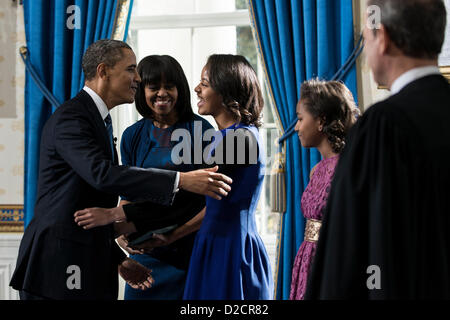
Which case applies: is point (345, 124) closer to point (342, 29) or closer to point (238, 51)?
point (342, 29)

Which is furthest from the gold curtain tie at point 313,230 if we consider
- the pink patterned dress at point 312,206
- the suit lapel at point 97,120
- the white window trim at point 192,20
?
the white window trim at point 192,20

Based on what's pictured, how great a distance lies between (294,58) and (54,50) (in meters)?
1.59

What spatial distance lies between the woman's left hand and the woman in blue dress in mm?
422

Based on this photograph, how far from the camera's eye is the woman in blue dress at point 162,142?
2.22 m

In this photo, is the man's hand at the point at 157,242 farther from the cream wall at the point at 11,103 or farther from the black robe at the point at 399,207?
the cream wall at the point at 11,103

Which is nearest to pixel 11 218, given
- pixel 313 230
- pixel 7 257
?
pixel 7 257

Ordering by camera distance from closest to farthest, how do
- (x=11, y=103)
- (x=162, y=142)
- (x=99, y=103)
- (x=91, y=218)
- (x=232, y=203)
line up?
(x=91, y=218) < (x=232, y=203) < (x=99, y=103) < (x=162, y=142) < (x=11, y=103)

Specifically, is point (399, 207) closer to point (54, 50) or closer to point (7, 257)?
point (54, 50)

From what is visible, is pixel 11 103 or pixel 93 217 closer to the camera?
pixel 93 217

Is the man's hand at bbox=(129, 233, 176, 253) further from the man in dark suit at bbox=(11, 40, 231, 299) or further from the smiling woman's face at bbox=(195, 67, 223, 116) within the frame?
the smiling woman's face at bbox=(195, 67, 223, 116)

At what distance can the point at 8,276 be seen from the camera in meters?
3.19

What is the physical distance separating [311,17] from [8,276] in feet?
8.63

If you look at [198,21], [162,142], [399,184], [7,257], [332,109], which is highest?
[198,21]

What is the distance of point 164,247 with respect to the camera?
224 centimetres
